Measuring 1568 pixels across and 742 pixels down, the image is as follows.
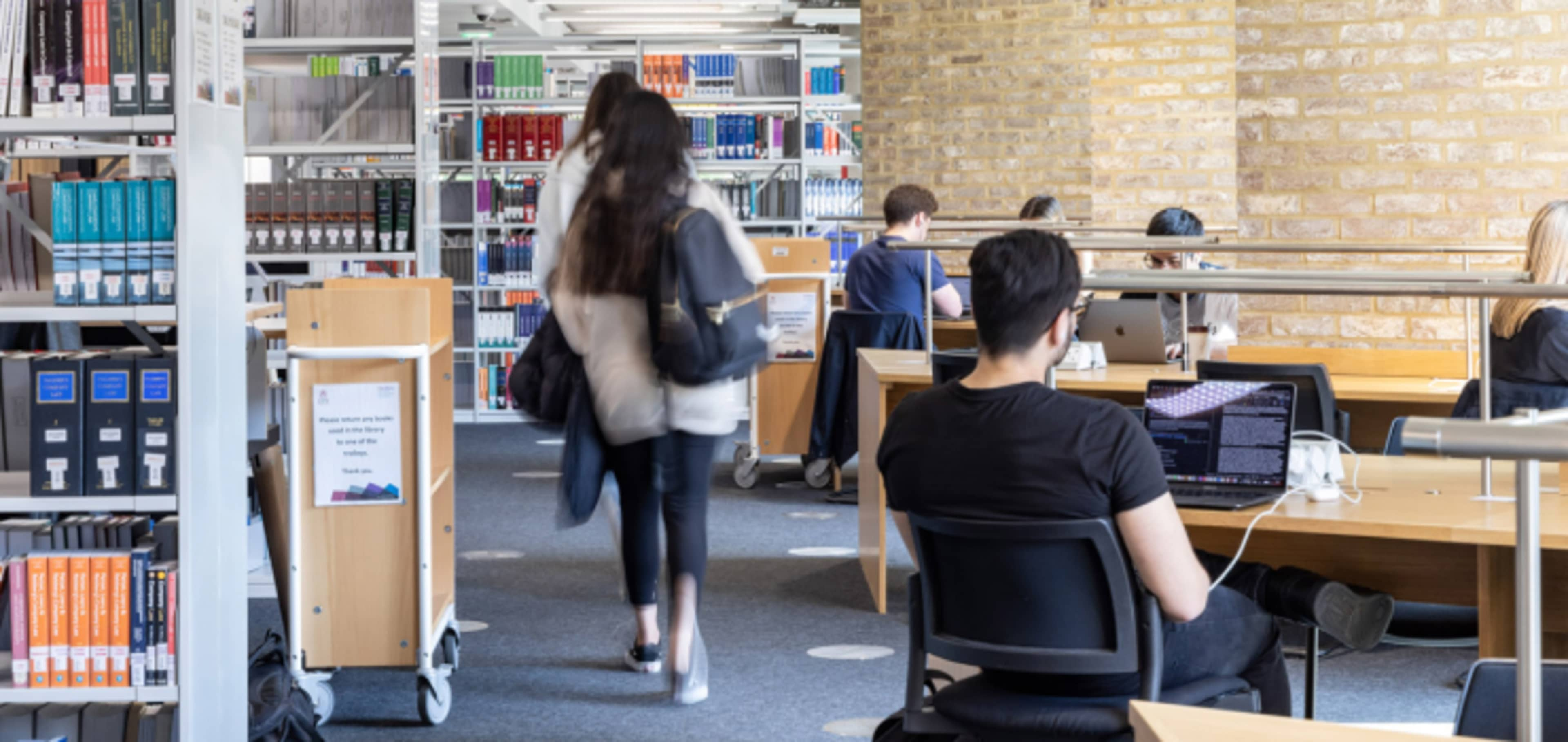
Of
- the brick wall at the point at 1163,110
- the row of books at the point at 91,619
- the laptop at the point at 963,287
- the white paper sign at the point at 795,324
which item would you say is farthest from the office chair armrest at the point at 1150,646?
the brick wall at the point at 1163,110

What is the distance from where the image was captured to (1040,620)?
7.09 feet

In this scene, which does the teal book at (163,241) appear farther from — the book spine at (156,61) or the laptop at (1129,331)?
the laptop at (1129,331)

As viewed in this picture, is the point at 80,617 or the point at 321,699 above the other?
the point at 80,617

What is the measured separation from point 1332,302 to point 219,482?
350cm

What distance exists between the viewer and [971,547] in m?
2.17

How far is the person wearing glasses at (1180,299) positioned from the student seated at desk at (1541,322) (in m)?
1.20

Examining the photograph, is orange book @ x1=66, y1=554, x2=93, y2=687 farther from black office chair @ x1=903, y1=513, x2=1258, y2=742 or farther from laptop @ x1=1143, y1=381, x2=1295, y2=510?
laptop @ x1=1143, y1=381, x2=1295, y2=510

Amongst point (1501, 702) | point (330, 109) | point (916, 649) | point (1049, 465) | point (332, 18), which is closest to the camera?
point (1501, 702)

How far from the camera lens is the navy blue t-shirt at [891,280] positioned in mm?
6156

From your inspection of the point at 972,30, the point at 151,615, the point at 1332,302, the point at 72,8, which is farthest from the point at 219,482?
the point at 972,30

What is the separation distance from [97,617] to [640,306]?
1276 millimetres

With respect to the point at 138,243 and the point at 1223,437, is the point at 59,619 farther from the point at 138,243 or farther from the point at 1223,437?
the point at 1223,437

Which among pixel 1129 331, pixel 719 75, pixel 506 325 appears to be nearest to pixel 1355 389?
pixel 1129 331

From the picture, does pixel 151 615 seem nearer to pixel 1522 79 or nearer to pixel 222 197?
pixel 222 197
